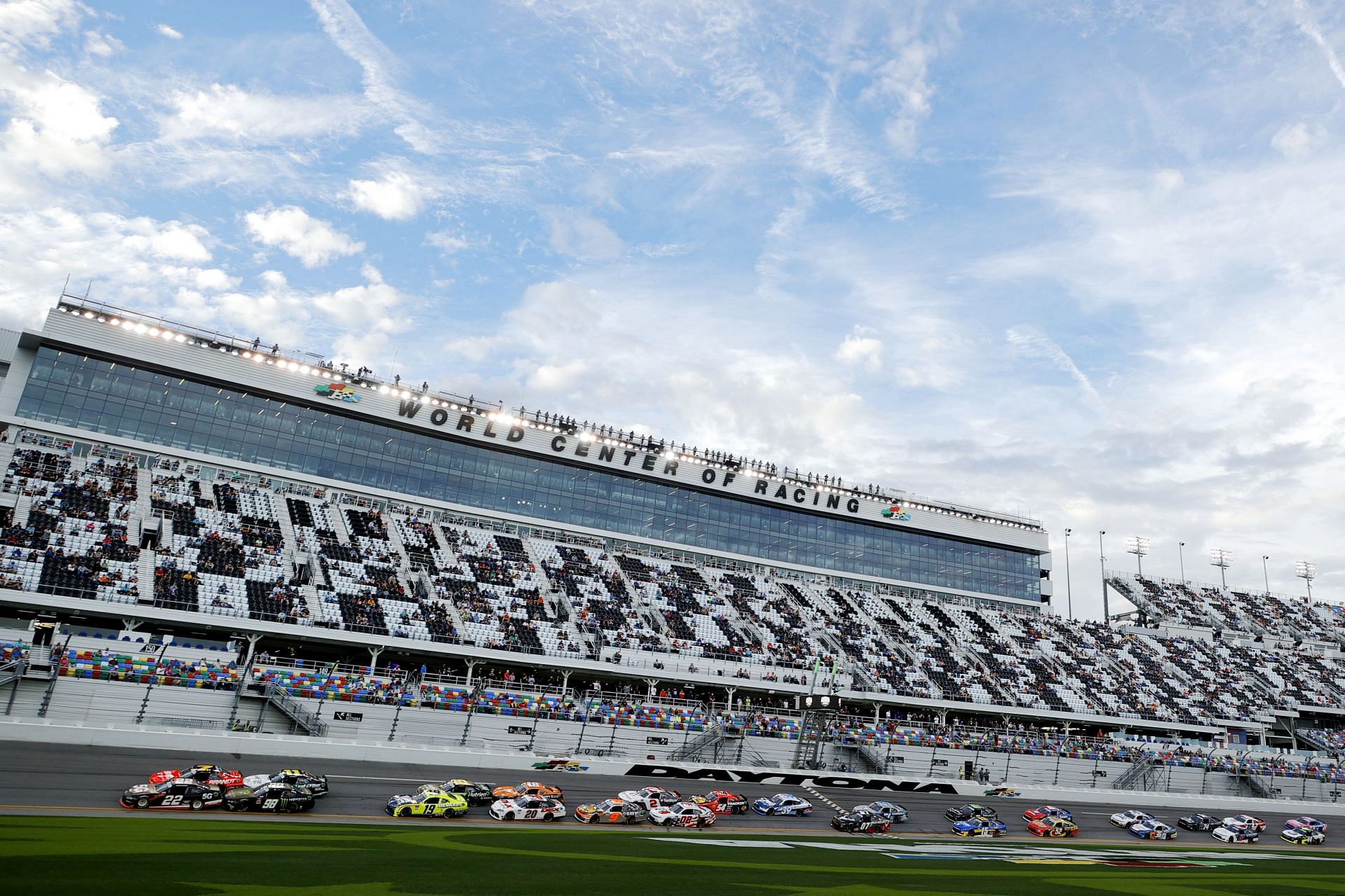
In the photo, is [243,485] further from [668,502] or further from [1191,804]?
[1191,804]

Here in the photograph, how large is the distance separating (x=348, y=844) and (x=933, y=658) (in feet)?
203

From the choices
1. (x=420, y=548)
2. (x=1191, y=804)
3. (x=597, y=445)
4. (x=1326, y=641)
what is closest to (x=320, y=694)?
(x=420, y=548)

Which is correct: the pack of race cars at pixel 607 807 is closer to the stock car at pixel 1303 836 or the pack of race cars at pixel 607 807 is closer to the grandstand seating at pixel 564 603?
the stock car at pixel 1303 836

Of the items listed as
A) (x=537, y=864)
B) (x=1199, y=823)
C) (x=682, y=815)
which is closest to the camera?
Answer: (x=537, y=864)

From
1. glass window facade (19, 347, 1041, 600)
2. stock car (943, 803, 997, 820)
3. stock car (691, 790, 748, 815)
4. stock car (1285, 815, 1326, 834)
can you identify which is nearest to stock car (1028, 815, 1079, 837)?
stock car (943, 803, 997, 820)

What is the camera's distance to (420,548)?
2581 inches

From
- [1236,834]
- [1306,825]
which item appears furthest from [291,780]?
[1306,825]

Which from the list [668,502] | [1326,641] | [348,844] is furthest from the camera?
[1326,641]

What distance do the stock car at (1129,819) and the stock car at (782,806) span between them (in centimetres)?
1961

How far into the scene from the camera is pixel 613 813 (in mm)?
34594

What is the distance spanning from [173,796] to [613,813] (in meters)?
16.2

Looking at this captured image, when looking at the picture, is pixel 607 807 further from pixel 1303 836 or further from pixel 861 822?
pixel 1303 836

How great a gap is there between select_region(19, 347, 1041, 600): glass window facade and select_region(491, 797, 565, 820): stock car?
140 feet

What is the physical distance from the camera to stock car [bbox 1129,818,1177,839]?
45625 millimetres
